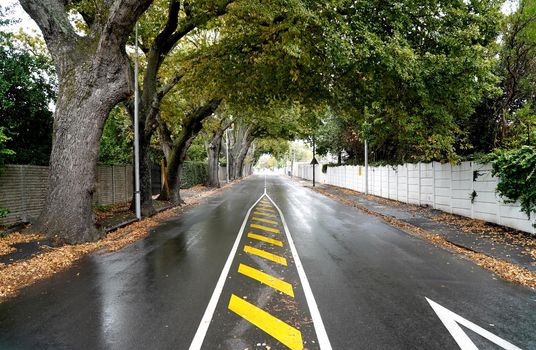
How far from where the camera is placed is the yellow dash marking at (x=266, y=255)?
23.5 feet

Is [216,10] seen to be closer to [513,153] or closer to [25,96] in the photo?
[25,96]

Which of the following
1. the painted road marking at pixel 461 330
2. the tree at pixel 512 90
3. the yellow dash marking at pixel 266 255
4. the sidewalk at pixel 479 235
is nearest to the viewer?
the painted road marking at pixel 461 330

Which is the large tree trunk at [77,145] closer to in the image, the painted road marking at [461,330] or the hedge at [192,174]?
the painted road marking at [461,330]

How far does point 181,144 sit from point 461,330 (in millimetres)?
17009

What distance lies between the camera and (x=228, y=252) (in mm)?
7949

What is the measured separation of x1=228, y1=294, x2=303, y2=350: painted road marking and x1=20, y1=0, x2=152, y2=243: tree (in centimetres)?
609

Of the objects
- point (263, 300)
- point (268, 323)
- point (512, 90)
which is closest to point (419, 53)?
point (512, 90)

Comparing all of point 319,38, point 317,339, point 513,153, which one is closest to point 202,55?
point 319,38

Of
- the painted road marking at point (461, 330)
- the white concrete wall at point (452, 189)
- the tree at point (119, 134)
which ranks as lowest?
the painted road marking at point (461, 330)

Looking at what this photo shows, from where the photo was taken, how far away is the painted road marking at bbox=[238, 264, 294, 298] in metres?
5.51

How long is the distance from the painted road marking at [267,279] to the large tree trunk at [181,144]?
13.4m

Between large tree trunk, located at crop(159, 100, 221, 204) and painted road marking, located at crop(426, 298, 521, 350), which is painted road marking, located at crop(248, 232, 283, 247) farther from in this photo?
large tree trunk, located at crop(159, 100, 221, 204)

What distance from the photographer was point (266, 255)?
25.1 ft

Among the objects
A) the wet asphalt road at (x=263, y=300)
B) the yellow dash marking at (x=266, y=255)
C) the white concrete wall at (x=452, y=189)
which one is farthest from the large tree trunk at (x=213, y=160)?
the yellow dash marking at (x=266, y=255)
